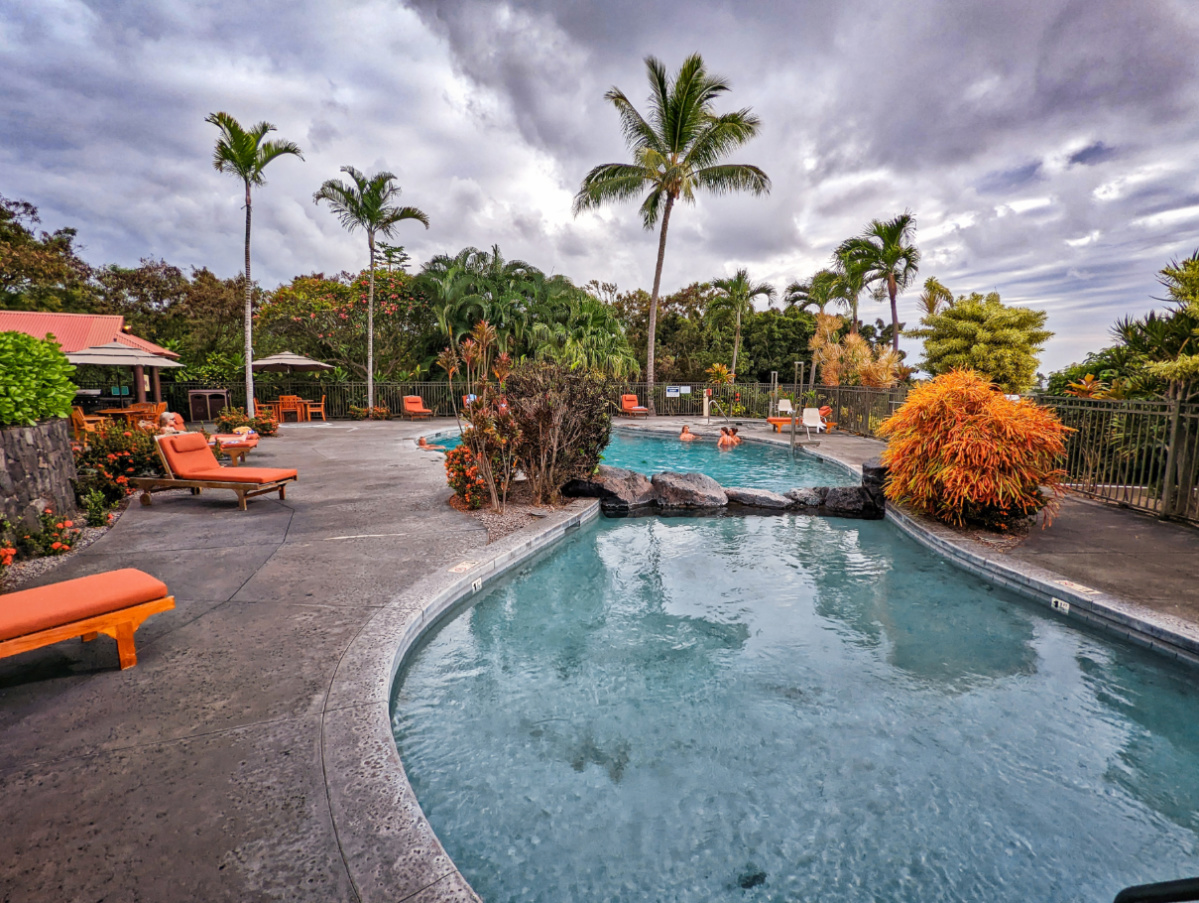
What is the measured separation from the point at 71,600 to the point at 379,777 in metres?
2.21

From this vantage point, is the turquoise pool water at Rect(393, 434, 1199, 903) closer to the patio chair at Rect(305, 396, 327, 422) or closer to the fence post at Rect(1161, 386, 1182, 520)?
the fence post at Rect(1161, 386, 1182, 520)

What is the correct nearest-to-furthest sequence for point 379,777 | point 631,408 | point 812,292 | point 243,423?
point 379,777, point 243,423, point 631,408, point 812,292

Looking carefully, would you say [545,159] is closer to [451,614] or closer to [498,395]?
[498,395]

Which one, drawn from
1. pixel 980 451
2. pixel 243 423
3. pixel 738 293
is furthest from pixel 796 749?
pixel 738 293

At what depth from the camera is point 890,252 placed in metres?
22.3

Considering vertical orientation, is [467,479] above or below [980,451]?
below

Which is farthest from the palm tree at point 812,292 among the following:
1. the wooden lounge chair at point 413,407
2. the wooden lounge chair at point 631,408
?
the wooden lounge chair at point 413,407

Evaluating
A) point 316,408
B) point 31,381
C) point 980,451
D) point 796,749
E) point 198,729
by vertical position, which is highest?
point 31,381

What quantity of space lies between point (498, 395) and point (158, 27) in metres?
10.7

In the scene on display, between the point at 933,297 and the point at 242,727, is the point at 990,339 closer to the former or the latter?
the point at 933,297

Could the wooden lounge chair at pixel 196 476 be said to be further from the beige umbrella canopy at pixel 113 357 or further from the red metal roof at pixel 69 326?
the red metal roof at pixel 69 326

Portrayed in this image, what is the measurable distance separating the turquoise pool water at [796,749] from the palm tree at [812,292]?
31.0 metres

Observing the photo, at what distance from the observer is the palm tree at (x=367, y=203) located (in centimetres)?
1892

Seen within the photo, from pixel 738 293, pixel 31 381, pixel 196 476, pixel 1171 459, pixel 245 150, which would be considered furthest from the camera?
pixel 738 293
